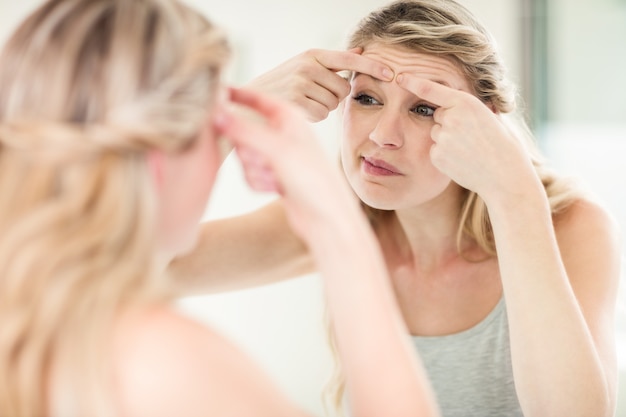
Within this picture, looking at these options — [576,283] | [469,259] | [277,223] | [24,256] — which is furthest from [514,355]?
[24,256]

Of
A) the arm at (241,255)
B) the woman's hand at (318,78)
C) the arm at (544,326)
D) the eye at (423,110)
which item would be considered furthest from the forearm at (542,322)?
the arm at (241,255)

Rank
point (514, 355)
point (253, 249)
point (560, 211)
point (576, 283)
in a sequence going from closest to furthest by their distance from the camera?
point (514, 355) → point (576, 283) → point (560, 211) → point (253, 249)

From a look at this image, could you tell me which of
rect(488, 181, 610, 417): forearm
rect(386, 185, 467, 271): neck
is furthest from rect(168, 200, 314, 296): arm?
rect(488, 181, 610, 417): forearm

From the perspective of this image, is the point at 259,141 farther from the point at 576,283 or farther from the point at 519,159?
the point at 576,283

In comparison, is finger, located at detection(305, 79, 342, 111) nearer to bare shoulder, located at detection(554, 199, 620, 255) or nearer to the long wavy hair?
the long wavy hair

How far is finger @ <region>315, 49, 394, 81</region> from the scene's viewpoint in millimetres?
1348

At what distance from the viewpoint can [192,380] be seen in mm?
666

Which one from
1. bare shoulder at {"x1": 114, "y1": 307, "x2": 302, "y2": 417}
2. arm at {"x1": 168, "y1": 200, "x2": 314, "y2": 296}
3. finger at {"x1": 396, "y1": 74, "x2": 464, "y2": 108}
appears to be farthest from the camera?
arm at {"x1": 168, "y1": 200, "x2": 314, "y2": 296}

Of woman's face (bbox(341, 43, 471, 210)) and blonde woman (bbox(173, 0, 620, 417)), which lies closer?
blonde woman (bbox(173, 0, 620, 417))

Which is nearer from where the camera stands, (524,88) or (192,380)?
(192,380)

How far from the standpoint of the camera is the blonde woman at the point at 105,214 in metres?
0.67

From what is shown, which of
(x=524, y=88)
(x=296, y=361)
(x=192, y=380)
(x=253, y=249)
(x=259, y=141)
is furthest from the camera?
(x=296, y=361)

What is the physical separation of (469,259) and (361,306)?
0.75 m

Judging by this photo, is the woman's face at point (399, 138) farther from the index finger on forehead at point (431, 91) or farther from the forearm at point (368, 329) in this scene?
the forearm at point (368, 329)
